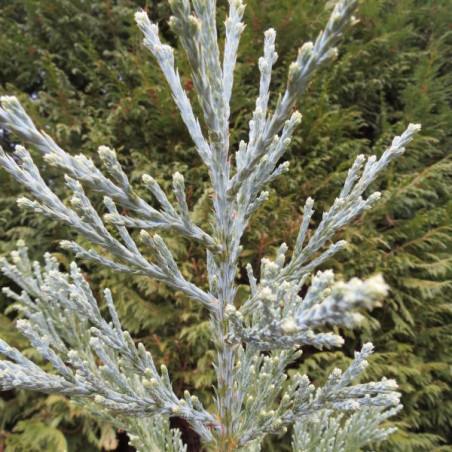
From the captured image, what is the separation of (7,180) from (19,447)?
2751 millimetres

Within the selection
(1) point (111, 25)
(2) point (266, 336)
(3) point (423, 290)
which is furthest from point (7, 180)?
(3) point (423, 290)

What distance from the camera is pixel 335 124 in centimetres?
370

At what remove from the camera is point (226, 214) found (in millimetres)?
1157

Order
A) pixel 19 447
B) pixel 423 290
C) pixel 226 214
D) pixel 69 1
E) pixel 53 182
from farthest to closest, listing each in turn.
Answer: pixel 69 1 → pixel 53 182 → pixel 423 290 → pixel 19 447 → pixel 226 214

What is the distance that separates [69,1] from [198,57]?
4.86 meters

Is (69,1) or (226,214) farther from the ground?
(69,1)

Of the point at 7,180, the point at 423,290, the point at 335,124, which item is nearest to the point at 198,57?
the point at 335,124

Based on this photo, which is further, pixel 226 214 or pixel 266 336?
pixel 226 214

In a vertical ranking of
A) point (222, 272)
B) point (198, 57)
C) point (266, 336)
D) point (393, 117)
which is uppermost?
point (393, 117)

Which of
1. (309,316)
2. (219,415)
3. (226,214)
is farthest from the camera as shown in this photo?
(219,415)

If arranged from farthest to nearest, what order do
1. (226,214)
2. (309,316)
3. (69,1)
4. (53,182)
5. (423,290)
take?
(69,1), (53,182), (423,290), (226,214), (309,316)

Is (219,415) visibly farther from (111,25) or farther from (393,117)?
(111,25)

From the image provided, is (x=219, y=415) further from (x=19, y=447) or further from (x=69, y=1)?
(x=69, y=1)

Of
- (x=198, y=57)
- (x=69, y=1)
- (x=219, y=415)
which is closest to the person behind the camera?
(x=198, y=57)
